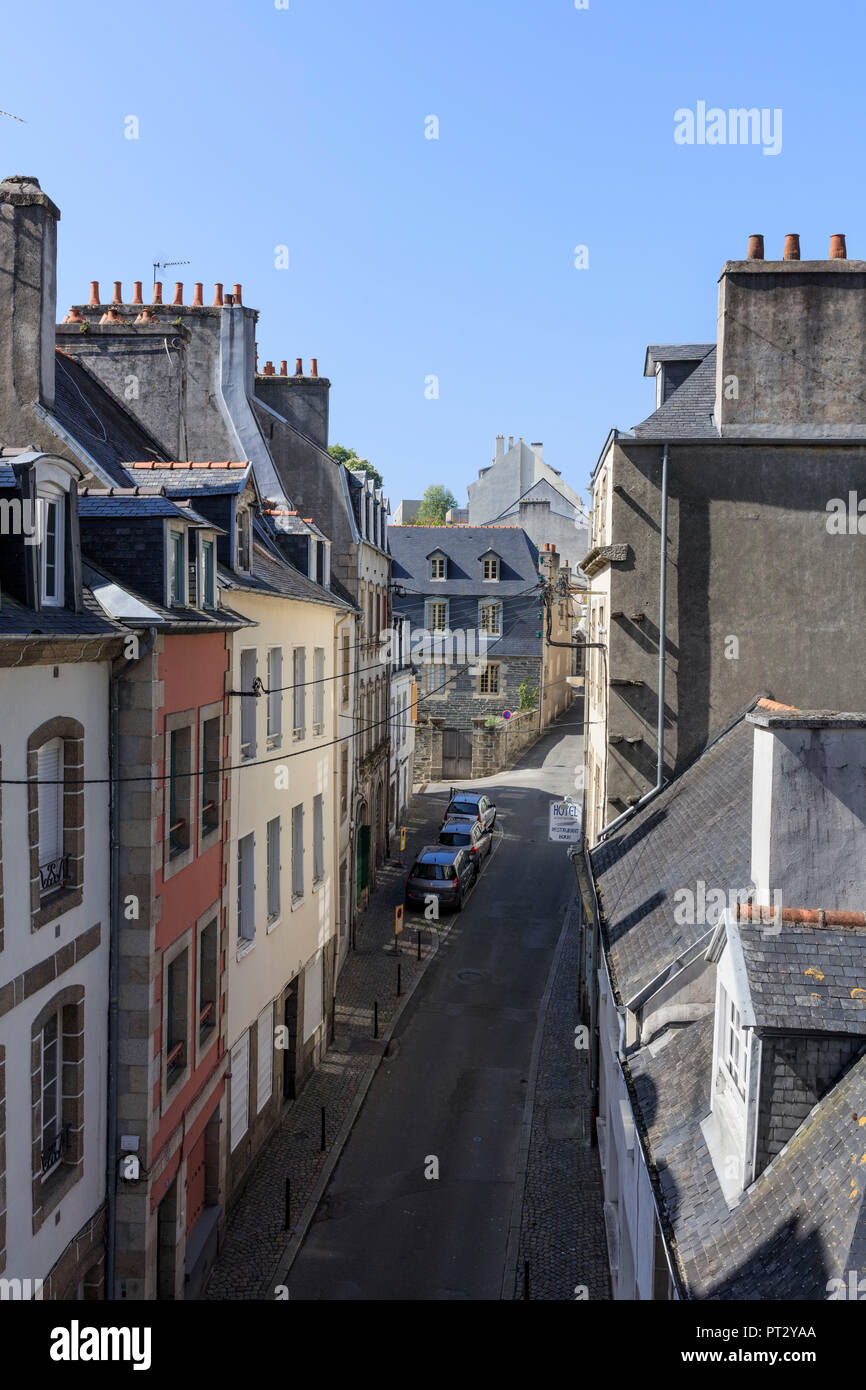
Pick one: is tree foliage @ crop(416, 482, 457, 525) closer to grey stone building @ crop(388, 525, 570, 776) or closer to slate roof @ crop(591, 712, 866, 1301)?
grey stone building @ crop(388, 525, 570, 776)

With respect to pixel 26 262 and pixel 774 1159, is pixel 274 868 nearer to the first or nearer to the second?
pixel 26 262

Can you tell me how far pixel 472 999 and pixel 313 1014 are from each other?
4.88m

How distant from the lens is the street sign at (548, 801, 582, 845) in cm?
2309

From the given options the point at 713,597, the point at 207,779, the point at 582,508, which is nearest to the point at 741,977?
the point at 207,779

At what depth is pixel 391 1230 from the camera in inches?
632

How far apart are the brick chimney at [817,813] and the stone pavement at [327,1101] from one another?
9673 mm

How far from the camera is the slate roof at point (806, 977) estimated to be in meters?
7.60

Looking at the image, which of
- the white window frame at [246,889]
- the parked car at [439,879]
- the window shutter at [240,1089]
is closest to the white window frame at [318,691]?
the white window frame at [246,889]

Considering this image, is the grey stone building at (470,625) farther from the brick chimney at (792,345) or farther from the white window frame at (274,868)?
the brick chimney at (792,345)

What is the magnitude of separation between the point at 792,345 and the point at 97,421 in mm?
11836

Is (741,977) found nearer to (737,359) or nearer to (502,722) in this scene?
(737,359)
